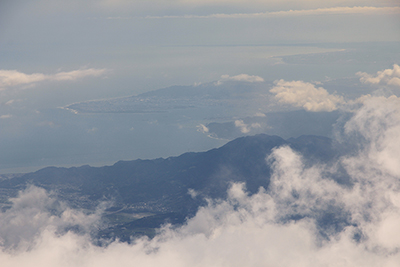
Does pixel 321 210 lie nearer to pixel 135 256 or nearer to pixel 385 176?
pixel 385 176

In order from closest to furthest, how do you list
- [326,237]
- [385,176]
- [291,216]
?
[326,237]
[291,216]
[385,176]

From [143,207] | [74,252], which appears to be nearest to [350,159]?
[143,207]

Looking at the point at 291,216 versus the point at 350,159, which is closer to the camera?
the point at 291,216

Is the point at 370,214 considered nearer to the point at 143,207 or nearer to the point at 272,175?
the point at 272,175

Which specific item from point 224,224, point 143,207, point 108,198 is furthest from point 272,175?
point 108,198

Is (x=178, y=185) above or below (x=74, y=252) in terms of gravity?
above

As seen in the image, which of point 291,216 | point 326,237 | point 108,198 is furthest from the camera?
point 108,198
